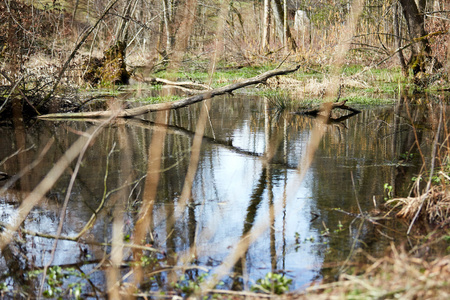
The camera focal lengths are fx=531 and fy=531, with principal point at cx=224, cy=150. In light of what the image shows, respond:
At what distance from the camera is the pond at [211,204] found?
139 inches

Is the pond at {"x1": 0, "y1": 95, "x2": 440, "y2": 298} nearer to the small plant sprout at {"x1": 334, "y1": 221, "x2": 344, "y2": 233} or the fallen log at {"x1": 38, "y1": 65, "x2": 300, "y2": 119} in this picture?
the small plant sprout at {"x1": 334, "y1": 221, "x2": 344, "y2": 233}

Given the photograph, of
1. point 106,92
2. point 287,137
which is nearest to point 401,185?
point 287,137

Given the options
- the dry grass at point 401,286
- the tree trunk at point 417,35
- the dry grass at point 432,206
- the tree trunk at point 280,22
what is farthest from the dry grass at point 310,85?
the dry grass at point 401,286

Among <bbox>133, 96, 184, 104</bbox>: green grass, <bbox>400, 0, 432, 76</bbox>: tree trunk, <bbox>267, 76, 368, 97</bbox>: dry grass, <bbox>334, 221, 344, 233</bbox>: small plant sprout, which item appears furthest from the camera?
A: <bbox>400, 0, 432, 76</bbox>: tree trunk

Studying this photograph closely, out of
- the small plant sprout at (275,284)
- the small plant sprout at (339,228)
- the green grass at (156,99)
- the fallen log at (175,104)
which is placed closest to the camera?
the small plant sprout at (275,284)

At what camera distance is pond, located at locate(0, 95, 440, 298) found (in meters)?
3.54

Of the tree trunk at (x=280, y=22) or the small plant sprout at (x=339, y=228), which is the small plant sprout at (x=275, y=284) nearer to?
the small plant sprout at (x=339, y=228)

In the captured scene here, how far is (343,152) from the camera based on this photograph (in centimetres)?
708

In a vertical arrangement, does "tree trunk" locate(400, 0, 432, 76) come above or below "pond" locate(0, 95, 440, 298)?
above

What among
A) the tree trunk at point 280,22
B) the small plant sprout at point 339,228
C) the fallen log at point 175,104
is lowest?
the small plant sprout at point 339,228

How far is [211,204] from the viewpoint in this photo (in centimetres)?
489

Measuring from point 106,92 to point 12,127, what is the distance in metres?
5.62

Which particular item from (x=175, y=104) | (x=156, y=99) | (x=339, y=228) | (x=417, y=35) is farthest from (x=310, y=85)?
(x=339, y=228)

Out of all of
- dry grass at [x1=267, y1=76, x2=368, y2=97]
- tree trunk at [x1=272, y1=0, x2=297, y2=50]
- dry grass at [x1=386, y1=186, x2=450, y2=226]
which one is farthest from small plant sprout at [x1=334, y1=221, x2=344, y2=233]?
tree trunk at [x1=272, y1=0, x2=297, y2=50]
